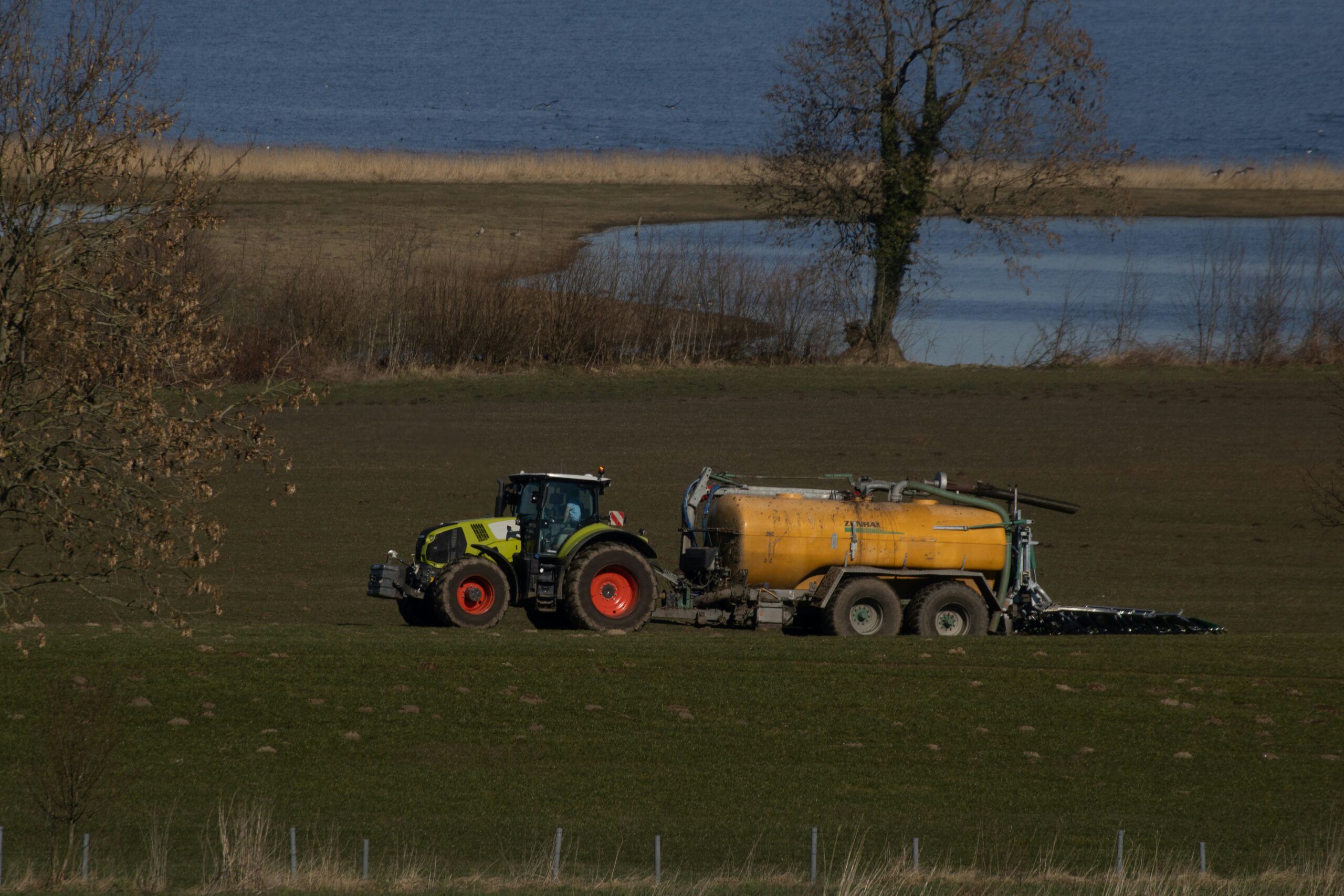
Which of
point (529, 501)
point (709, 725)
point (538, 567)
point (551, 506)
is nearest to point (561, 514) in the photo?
point (551, 506)

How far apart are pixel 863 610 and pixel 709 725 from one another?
584 centimetres

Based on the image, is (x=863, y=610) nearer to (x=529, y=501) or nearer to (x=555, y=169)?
(x=529, y=501)

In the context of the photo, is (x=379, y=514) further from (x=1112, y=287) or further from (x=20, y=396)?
(x=1112, y=287)

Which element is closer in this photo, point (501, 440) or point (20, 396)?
point (20, 396)

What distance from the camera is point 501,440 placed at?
4038 centimetres

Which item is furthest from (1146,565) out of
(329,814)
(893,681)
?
(329,814)

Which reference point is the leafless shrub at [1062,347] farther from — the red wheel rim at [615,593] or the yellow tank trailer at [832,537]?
the red wheel rim at [615,593]

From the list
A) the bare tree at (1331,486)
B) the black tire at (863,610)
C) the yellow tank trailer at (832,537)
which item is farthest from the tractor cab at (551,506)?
the bare tree at (1331,486)

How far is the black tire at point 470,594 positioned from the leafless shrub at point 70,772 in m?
7.23

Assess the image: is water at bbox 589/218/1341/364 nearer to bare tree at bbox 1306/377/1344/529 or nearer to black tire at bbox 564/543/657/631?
bare tree at bbox 1306/377/1344/529

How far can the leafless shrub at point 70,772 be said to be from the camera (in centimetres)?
1253

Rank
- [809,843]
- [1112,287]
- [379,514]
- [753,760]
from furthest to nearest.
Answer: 1. [1112,287]
2. [379,514]
3. [753,760]
4. [809,843]

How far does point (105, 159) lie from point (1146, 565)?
21559 mm

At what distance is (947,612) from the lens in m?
23.9
